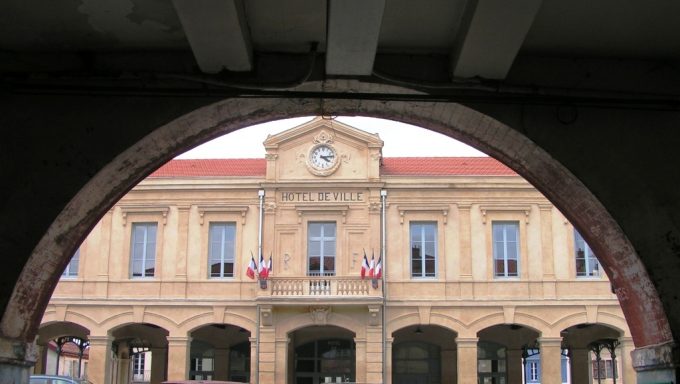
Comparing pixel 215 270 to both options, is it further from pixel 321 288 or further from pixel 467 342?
pixel 467 342

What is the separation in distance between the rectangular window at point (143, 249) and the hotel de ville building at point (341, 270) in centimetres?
5

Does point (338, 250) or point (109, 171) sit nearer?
point (109, 171)

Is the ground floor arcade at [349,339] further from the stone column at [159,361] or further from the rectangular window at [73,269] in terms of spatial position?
the rectangular window at [73,269]

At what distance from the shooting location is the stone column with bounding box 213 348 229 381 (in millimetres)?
29594

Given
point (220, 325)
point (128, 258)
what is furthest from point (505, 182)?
point (128, 258)

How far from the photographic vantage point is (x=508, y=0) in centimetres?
600

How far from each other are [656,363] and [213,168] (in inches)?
977

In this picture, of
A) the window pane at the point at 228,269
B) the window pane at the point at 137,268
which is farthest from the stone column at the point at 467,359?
the window pane at the point at 137,268

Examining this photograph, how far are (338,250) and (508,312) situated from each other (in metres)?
5.86

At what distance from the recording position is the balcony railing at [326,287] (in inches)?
1065

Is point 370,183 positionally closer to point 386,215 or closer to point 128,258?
point 386,215

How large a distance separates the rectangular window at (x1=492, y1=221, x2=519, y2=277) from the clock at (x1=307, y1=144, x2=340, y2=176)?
5750mm

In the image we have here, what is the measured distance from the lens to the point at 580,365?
95.7 ft

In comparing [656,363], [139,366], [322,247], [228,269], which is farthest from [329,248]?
[139,366]
